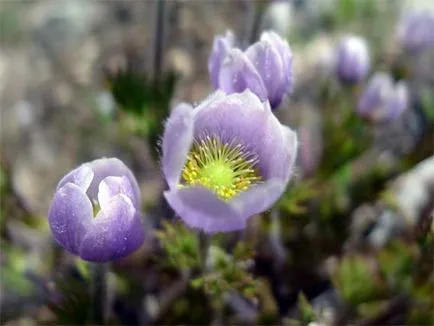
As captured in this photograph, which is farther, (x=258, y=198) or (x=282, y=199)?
(x=282, y=199)

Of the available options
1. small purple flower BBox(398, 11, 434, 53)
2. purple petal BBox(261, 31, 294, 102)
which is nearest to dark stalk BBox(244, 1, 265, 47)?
small purple flower BBox(398, 11, 434, 53)

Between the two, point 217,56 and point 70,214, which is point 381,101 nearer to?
point 217,56

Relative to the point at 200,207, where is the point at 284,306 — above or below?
above

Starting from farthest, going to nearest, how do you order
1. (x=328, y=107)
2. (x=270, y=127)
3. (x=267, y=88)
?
(x=328, y=107) → (x=267, y=88) → (x=270, y=127)

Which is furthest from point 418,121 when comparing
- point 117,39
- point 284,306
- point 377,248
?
point 117,39

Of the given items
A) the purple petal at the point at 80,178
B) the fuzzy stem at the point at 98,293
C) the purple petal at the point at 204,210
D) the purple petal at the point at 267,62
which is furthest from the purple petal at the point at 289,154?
the fuzzy stem at the point at 98,293

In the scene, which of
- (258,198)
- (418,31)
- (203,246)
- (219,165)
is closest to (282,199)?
(203,246)

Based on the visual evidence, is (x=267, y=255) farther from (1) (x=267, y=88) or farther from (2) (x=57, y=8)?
(2) (x=57, y=8)
